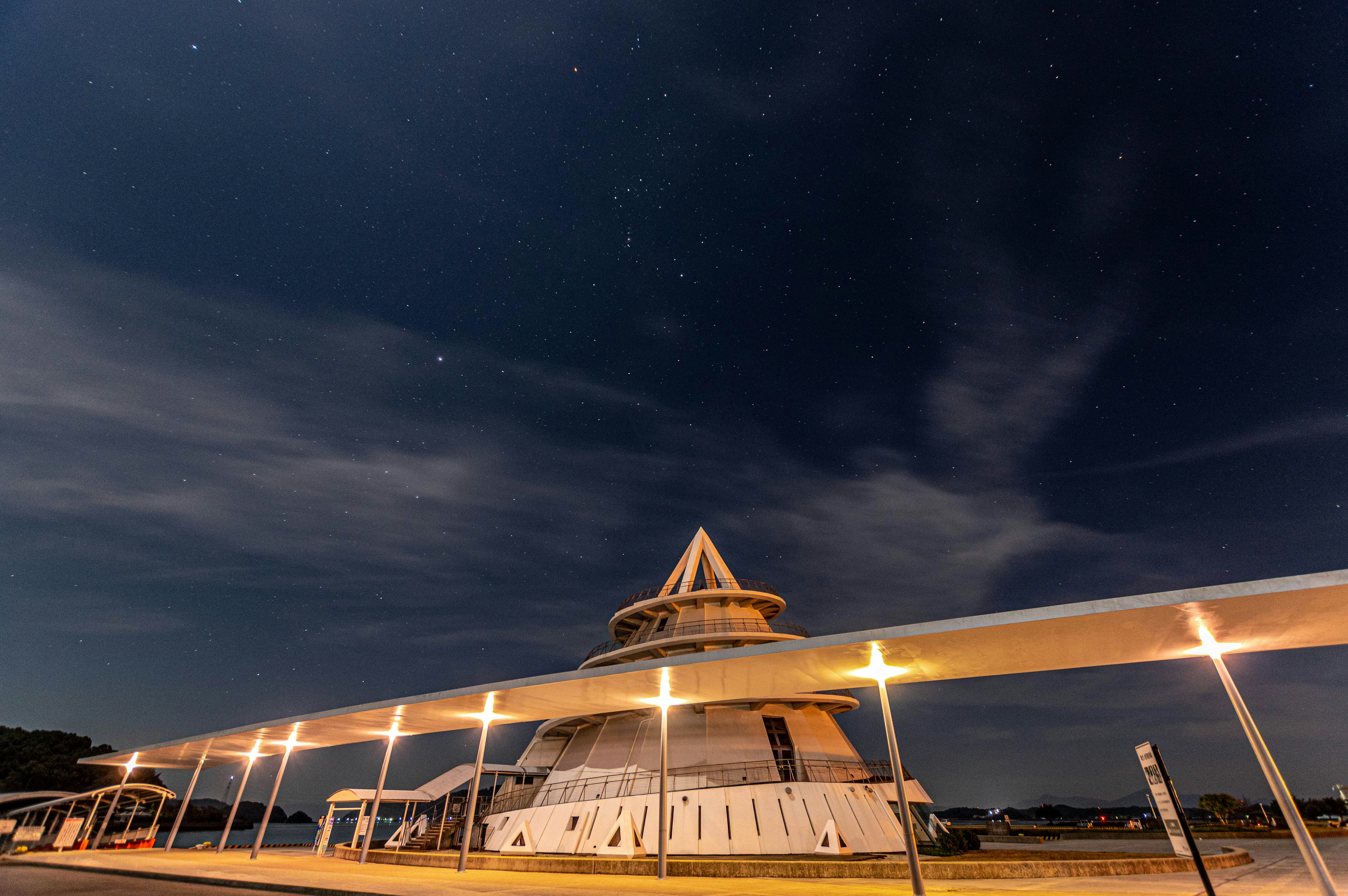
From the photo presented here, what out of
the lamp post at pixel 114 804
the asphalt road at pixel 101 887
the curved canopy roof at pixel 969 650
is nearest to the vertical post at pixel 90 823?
the lamp post at pixel 114 804

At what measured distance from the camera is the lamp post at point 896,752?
1170cm

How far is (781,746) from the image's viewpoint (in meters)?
26.8

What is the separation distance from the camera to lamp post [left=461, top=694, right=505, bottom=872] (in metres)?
18.5

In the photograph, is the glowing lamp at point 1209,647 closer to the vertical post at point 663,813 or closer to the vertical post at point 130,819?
the vertical post at point 663,813

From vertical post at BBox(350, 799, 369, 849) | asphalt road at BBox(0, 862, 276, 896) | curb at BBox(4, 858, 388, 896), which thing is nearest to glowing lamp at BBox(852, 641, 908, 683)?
curb at BBox(4, 858, 388, 896)

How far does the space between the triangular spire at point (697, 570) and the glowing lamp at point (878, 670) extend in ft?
57.0

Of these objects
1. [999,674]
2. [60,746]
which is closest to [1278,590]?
[999,674]

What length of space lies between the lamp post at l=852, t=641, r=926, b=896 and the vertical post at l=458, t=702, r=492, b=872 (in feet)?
40.5

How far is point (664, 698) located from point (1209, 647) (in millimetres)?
13340

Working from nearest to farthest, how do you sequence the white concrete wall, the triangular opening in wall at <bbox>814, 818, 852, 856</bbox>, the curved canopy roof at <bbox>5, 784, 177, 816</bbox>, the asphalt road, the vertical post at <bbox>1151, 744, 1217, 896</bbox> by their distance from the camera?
1. the vertical post at <bbox>1151, 744, 1217, 896</bbox>
2. the asphalt road
3. the triangular opening in wall at <bbox>814, 818, 852, 856</bbox>
4. the white concrete wall
5. the curved canopy roof at <bbox>5, 784, 177, 816</bbox>

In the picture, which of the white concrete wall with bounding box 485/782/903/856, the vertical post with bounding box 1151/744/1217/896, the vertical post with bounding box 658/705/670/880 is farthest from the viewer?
the white concrete wall with bounding box 485/782/903/856

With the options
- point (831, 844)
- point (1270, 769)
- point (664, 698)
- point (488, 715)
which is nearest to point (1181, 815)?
point (1270, 769)

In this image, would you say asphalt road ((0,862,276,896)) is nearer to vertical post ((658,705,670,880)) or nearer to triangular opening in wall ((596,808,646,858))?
vertical post ((658,705,670,880))

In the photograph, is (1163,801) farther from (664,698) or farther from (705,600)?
(705,600)
